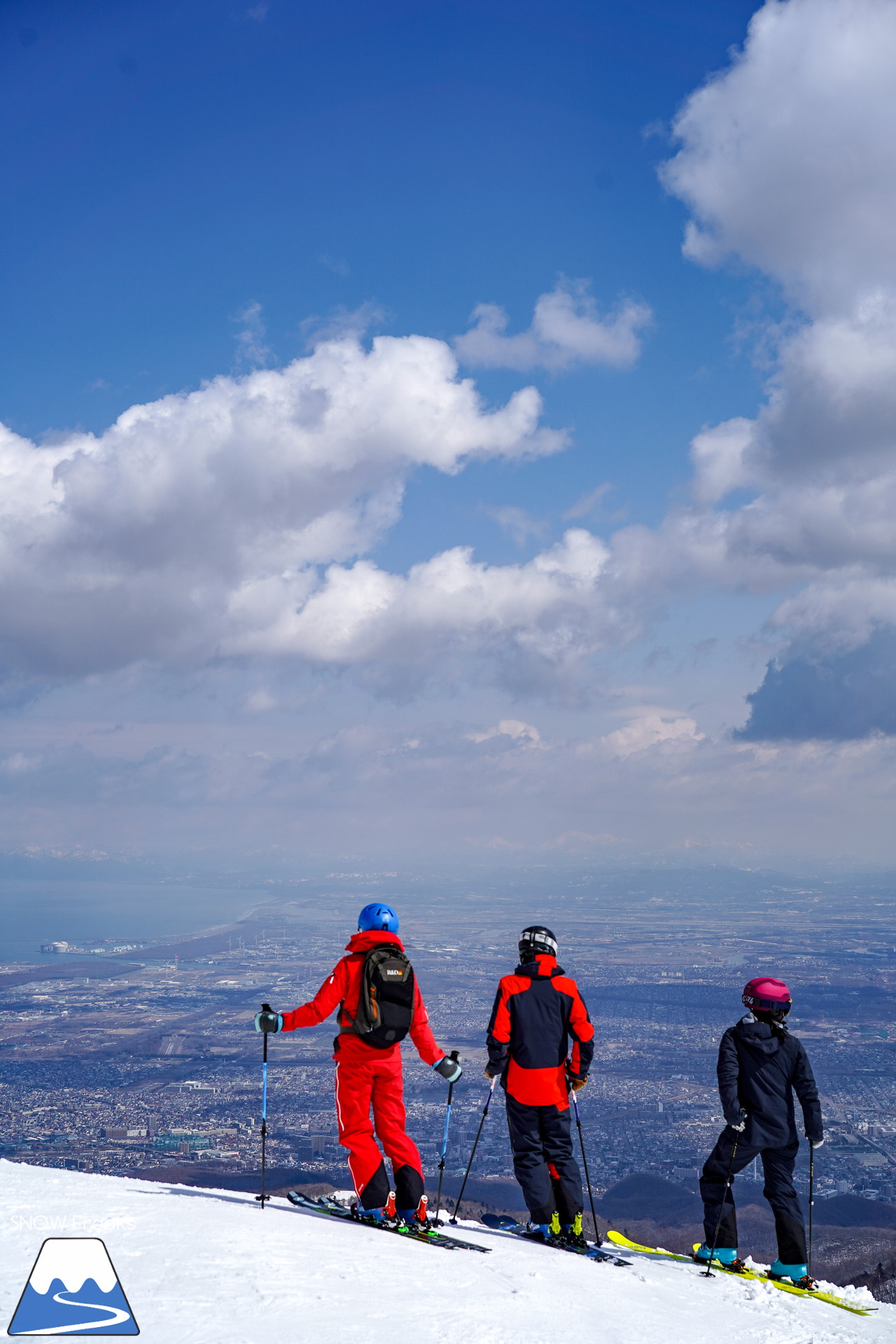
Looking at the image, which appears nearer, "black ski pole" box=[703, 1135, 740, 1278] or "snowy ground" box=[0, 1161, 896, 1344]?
"snowy ground" box=[0, 1161, 896, 1344]

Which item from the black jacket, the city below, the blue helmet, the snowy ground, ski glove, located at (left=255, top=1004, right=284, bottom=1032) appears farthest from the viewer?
the city below

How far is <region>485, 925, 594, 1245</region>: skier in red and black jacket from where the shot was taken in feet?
24.7

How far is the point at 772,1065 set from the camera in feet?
24.5

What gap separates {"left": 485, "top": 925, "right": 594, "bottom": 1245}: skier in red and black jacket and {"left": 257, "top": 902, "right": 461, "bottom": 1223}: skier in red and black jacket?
1.97ft

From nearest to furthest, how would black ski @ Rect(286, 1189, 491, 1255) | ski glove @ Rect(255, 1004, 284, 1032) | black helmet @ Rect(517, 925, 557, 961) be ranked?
black ski @ Rect(286, 1189, 491, 1255) < ski glove @ Rect(255, 1004, 284, 1032) < black helmet @ Rect(517, 925, 557, 961)

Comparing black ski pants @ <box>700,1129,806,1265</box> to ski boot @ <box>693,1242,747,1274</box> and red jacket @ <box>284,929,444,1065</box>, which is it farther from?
red jacket @ <box>284,929,444,1065</box>

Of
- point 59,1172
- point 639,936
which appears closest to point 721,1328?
point 59,1172

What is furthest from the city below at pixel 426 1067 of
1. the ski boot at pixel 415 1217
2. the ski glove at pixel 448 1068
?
the ski glove at pixel 448 1068

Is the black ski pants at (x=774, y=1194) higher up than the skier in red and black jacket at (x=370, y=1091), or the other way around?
the skier in red and black jacket at (x=370, y=1091)

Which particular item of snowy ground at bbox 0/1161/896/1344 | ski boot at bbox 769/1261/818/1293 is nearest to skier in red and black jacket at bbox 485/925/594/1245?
snowy ground at bbox 0/1161/896/1344

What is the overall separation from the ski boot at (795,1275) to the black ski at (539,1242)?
1430 millimetres

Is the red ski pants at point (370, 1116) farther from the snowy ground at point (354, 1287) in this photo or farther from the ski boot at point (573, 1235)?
the ski boot at point (573, 1235)

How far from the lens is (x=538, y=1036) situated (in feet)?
25.0

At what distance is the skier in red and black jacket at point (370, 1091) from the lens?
23.4 ft
